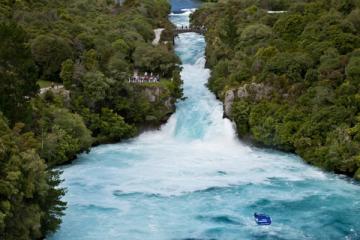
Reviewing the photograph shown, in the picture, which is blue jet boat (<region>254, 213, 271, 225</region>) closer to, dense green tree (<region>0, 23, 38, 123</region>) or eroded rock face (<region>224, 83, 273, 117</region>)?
dense green tree (<region>0, 23, 38, 123</region>)

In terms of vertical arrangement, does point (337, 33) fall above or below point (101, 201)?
above

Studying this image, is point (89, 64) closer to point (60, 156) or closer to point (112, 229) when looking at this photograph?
point (60, 156)

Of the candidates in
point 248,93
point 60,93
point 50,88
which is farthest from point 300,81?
point 50,88

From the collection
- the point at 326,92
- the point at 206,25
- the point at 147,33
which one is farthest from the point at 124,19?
the point at 326,92

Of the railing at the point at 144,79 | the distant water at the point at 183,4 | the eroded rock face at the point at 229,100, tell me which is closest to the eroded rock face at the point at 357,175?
the eroded rock face at the point at 229,100

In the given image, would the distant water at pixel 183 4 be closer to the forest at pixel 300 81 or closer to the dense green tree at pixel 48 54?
the forest at pixel 300 81

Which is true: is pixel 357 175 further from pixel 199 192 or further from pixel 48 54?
pixel 48 54
